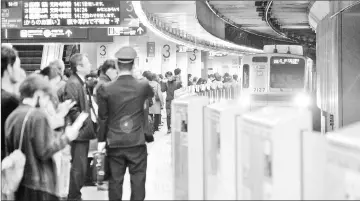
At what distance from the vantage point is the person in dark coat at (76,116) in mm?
6996

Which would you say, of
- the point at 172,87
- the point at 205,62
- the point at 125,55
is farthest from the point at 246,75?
the point at 205,62

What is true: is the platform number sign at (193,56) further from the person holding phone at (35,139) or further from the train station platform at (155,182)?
the person holding phone at (35,139)

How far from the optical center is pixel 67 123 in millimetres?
7027

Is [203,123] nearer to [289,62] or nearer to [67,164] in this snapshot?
[67,164]

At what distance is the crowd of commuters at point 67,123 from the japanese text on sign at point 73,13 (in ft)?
17.3

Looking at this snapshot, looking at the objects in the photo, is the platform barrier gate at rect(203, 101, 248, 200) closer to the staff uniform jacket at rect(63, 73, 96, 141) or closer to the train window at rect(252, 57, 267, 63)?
the staff uniform jacket at rect(63, 73, 96, 141)

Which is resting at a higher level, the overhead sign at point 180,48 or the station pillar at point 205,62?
the overhead sign at point 180,48

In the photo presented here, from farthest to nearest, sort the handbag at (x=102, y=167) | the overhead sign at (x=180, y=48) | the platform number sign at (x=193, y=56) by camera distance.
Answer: the platform number sign at (x=193, y=56) < the overhead sign at (x=180, y=48) < the handbag at (x=102, y=167)

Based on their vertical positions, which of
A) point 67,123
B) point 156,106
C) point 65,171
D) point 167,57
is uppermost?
point 167,57

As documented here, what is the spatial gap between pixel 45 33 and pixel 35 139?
1196 cm

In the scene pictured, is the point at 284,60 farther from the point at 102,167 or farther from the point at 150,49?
the point at 102,167

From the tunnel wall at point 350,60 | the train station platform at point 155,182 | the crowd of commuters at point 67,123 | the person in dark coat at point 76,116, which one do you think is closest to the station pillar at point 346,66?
the tunnel wall at point 350,60

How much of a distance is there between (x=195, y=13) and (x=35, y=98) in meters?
13.3

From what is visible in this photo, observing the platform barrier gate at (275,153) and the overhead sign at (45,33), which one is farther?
the overhead sign at (45,33)
